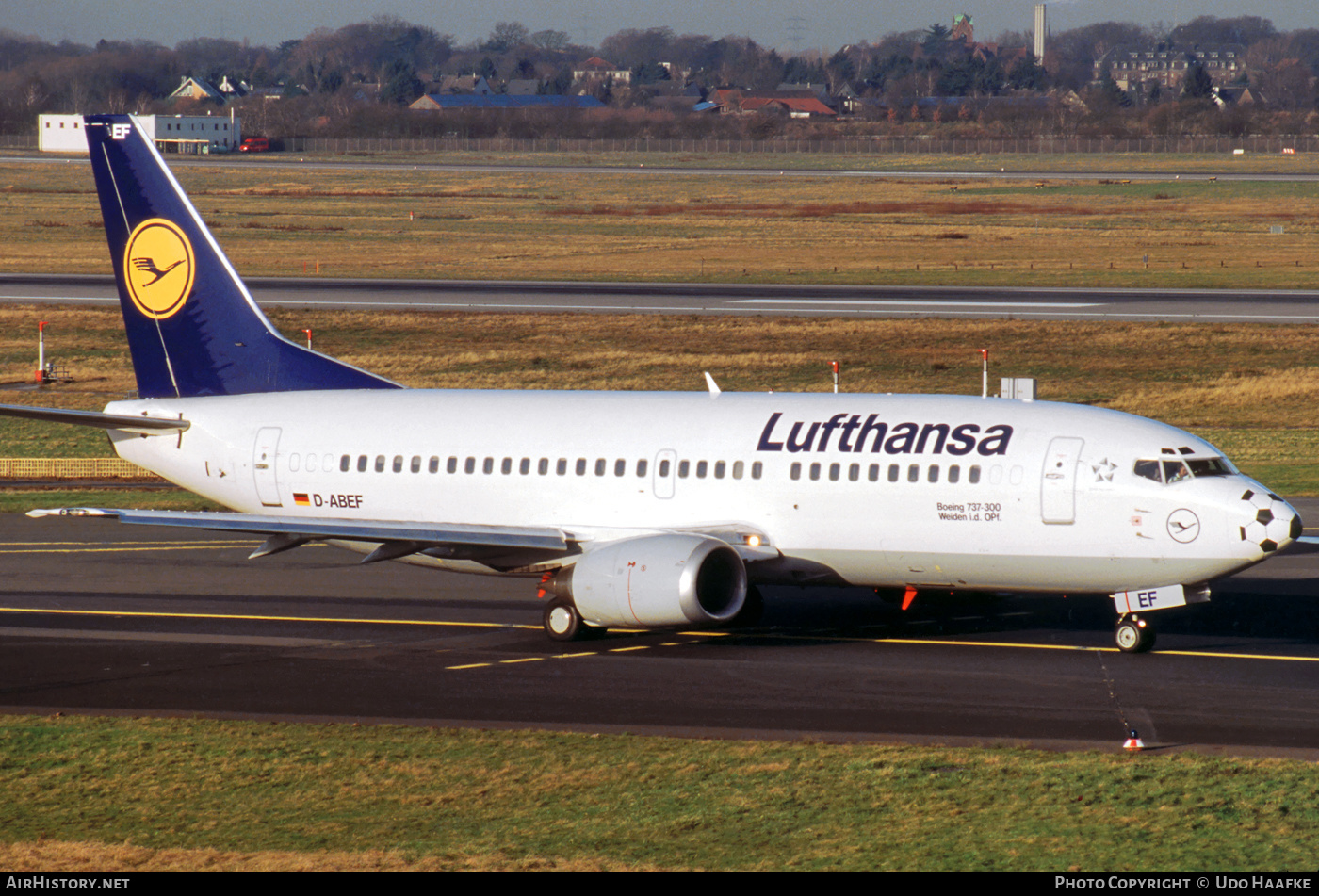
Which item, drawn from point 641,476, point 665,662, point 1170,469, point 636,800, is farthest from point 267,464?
point 1170,469

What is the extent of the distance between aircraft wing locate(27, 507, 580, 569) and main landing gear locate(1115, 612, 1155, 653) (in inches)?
399

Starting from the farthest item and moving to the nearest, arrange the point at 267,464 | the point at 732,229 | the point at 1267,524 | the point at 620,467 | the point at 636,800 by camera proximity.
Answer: the point at 732,229, the point at 267,464, the point at 620,467, the point at 1267,524, the point at 636,800

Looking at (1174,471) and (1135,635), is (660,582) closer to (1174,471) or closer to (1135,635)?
(1135,635)

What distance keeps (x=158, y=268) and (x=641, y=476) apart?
12.7 meters

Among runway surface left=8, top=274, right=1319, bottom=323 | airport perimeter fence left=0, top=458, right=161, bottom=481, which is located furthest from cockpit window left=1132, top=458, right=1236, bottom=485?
runway surface left=8, top=274, right=1319, bottom=323

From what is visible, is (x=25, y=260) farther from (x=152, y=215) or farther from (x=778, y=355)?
(x=152, y=215)

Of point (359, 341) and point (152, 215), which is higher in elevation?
point (152, 215)

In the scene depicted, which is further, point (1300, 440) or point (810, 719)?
point (1300, 440)

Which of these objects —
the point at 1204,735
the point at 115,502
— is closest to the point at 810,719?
the point at 1204,735

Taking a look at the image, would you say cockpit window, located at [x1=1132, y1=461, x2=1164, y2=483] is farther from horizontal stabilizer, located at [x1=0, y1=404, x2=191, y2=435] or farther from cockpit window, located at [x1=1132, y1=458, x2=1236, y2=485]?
horizontal stabilizer, located at [x1=0, y1=404, x2=191, y2=435]

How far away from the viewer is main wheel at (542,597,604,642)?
97.6 feet

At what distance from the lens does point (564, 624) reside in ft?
97.7
